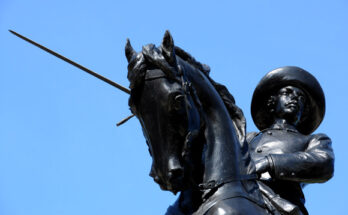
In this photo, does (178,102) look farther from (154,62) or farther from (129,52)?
(129,52)

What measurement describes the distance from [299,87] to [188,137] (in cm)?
264

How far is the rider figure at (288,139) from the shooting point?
219 inches

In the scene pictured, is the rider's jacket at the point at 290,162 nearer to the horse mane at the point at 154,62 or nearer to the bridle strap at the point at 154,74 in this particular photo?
the horse mane at the point at 154,62

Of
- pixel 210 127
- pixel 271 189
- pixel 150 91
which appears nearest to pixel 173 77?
pixel 150 91

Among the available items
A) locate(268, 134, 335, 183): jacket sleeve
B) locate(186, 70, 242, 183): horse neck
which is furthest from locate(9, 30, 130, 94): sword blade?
locate(268, 134, 335, 183): jacket sleeve

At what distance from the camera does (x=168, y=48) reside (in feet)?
15.2

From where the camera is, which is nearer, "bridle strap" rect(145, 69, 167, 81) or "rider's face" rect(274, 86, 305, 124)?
"bridle strap" rect(145, 69, 167, 81)

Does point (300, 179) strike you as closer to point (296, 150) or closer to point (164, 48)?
point (296, 150)

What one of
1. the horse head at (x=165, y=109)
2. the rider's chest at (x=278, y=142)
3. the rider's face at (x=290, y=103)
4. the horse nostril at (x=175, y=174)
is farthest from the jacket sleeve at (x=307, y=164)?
the horse nostril at (x=175, y=174)

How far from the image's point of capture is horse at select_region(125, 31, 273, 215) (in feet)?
14.4

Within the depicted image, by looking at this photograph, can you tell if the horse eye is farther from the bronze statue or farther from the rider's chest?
the rider's chest

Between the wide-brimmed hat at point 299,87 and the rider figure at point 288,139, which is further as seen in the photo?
the wide-brimmed hat at point 299,87

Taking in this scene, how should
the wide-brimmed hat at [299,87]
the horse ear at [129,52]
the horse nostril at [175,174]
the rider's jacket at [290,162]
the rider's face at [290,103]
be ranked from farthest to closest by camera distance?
1. the wide-brimmed hat at [299,87]
2. the rider's face at [290,103]
3. the rider's jacket at [290,162]
4. the horse ear at [129,52]
5. the horse nostril at [175,174]

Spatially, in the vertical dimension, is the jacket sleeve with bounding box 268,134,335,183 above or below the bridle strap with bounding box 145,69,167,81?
below
